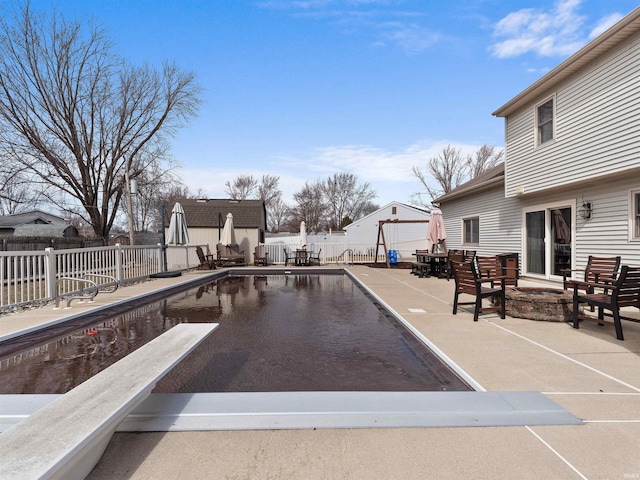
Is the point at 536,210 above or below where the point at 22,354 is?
above

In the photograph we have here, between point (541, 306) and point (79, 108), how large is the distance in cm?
2336

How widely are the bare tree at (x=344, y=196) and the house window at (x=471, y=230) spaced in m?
28.8

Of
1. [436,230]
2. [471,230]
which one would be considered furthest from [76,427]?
[471,230]

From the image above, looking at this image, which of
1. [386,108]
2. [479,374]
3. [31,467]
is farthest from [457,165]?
[31,467]

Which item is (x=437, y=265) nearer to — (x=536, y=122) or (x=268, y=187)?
(x=536, y=122)

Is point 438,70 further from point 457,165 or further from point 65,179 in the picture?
point 457,165

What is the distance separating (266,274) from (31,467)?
490 inches

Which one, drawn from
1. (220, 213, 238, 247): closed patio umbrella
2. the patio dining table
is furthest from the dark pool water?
(220, 213, 238, 247): closed patio umbrella

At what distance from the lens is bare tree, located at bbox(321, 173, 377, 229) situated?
4203 centimetres

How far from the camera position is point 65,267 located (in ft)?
23.3

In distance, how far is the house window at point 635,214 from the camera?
21.2 ft

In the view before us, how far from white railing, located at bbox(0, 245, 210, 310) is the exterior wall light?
10.1 meters

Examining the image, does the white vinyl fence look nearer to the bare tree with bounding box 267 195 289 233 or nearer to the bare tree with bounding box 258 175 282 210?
the bare tree with bounding box 258 175 282 210

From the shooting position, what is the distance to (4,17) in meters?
16.1
